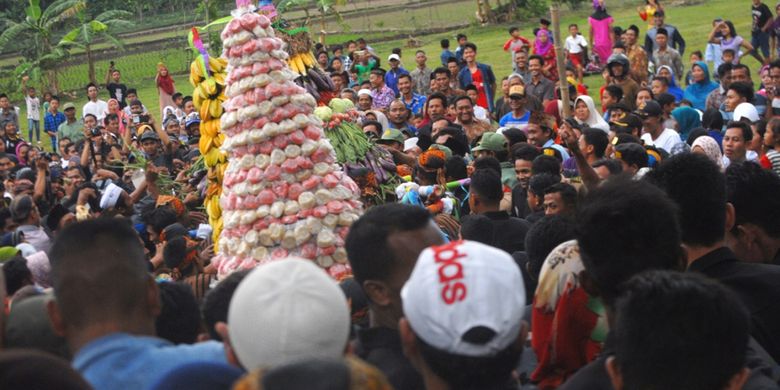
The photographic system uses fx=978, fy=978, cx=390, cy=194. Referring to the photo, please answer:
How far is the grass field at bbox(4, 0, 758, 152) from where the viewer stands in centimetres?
2411

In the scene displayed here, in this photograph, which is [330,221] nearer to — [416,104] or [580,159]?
[580,159]

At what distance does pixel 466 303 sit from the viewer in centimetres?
266

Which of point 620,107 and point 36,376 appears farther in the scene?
point 620,107

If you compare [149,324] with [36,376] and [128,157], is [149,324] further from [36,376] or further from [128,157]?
[128,157]

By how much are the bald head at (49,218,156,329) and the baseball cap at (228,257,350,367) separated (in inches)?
25.5

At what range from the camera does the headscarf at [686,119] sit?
34.8 ft

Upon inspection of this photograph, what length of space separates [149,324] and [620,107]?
7323 millimetres

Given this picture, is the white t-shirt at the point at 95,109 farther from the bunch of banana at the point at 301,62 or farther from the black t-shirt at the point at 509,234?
the black t-shirt at the point at 509,234

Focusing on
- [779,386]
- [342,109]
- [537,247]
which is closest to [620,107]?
[342,109]

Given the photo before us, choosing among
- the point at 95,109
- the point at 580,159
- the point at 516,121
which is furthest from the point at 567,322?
the point at 95,109

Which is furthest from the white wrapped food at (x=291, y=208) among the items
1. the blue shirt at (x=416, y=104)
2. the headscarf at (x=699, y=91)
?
the headscarf at (x=699, y=91)

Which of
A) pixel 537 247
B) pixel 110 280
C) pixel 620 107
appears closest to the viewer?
pixel 110 280

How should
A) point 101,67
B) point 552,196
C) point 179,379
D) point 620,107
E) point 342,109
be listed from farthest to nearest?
point 101,67
point 620,107
point 342,109
point 552,196
point 179,379

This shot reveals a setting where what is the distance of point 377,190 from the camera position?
7.43 m
